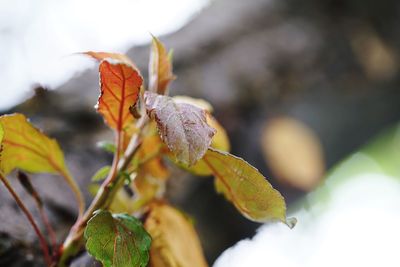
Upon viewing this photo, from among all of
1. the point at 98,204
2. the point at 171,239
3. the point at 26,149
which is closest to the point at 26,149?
the point at 26,149

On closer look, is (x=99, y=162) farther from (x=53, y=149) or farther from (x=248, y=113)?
(x=248, y=113)

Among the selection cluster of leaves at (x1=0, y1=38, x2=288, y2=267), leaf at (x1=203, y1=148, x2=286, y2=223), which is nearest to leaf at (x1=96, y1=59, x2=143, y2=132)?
cluster of leaves at (x1=0, y1=38, x2=288, y2=267)

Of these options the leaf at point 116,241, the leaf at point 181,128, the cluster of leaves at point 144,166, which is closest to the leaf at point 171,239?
the cluster of leaves at point 144,166

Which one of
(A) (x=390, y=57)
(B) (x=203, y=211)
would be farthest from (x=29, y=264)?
(A) (x=390, y=57)

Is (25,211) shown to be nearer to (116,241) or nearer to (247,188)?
(116,241)

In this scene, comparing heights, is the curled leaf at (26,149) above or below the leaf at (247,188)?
above

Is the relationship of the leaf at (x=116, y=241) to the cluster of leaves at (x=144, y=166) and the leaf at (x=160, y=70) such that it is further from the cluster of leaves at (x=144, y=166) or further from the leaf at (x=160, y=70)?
the leaf at (x=160, y=70)

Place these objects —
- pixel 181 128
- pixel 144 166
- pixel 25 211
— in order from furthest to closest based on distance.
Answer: pixel 144 166
pixel 25 211
pixel 181 128

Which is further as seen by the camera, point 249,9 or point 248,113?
point 249,9
